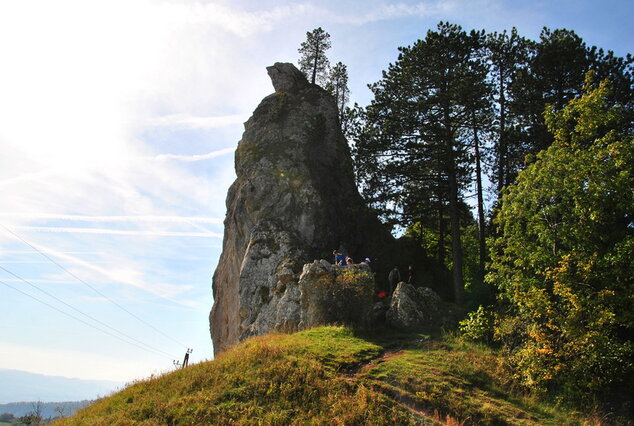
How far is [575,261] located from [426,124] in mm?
14237

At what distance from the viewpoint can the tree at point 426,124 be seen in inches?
1016

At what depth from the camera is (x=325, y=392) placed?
1316 centimetres

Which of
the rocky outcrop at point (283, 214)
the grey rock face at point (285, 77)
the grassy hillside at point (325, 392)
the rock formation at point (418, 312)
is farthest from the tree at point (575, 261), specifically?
the grey rock face at point (285, 77)

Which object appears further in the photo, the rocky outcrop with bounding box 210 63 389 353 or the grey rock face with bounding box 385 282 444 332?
the rocky outcrop with bounding box 210 63 389 353

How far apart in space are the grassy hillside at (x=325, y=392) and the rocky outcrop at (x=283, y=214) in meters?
6.88

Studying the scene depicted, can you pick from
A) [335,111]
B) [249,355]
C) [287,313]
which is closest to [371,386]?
[249,355]

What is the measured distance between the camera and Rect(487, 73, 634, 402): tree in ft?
44.5

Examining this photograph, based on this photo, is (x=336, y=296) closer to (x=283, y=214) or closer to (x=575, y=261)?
(x=575, y=261)

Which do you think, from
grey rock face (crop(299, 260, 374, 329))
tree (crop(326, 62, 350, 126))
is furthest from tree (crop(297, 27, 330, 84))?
grey rock face (crop(299, 260, 374, 329))

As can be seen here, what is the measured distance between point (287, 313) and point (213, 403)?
10.5m

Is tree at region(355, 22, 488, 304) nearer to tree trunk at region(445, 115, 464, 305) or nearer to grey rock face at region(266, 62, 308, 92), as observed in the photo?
tree trunk at region(445, 115, 464, 305)

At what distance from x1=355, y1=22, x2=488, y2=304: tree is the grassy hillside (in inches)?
385

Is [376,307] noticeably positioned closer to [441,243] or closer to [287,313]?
[287,313]

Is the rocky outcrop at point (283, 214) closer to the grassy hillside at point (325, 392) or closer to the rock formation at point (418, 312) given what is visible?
the rock formation at point (418, 312)
